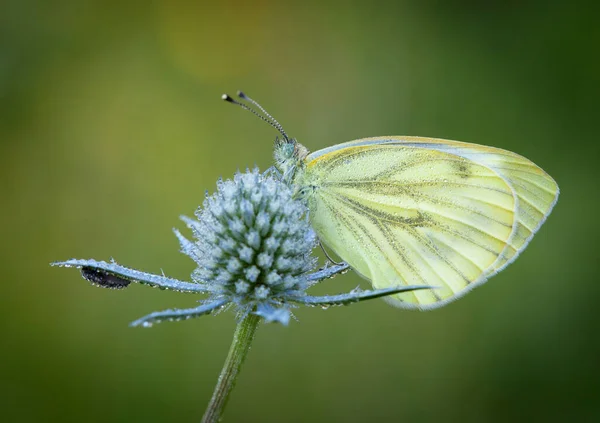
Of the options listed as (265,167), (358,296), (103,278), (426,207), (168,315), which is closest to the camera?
(168,315)

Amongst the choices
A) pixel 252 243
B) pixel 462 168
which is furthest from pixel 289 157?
pixel 462 168

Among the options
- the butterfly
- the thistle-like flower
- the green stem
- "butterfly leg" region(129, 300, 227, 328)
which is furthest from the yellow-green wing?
"butterfly leg" region(129, 300, 227, 328)

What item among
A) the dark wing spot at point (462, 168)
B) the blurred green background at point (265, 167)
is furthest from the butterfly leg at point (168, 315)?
the blurred green background at point (265, 167)

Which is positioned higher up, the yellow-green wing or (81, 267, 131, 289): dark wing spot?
the yellow-green wing

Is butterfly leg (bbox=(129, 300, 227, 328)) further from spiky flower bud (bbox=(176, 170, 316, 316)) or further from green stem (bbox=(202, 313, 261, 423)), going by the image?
spiky flower bud (bbox=(176, 170, 316, 316))

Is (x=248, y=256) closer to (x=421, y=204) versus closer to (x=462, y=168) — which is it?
(x=421, y=204)

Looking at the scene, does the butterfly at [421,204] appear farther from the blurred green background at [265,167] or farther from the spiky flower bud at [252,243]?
the blurred green background at [265,167]

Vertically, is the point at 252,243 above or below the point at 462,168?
below
